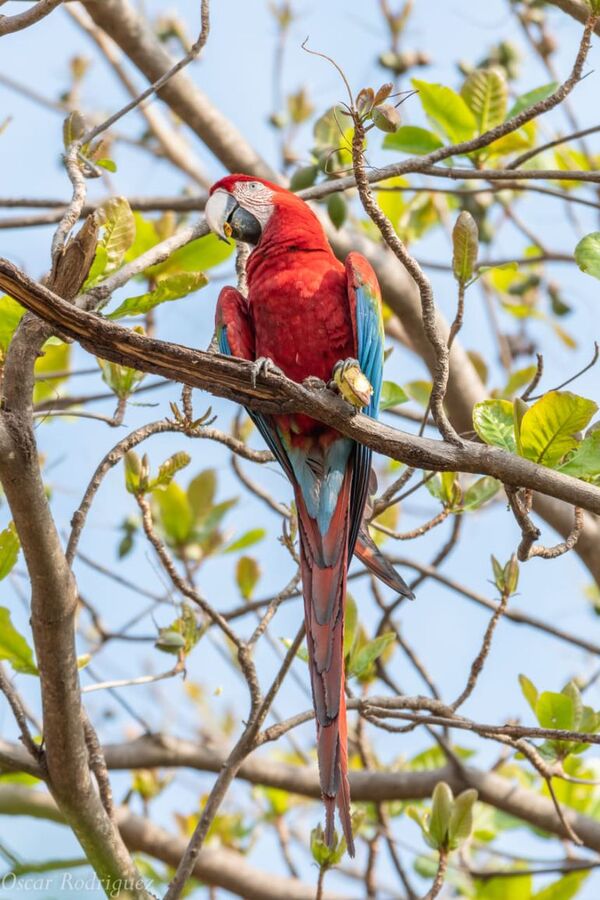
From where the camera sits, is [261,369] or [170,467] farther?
[170,467]

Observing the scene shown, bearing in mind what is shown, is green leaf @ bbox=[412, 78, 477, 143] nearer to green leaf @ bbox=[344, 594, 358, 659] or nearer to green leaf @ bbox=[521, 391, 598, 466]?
green leaf @ bbox=[521, 391, 598, 466]

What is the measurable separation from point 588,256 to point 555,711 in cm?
114

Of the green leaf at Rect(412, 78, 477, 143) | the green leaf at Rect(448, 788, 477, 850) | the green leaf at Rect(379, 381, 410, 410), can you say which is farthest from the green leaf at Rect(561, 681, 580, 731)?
the green leaf at Rect(412, 78, 477, 143)

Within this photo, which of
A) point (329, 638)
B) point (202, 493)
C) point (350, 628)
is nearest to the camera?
point (329, 638)

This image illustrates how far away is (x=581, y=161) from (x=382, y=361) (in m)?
1.67

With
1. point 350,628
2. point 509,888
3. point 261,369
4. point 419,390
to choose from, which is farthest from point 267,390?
point 509,888

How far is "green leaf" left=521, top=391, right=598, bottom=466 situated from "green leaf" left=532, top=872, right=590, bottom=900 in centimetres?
162

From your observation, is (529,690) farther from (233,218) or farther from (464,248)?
(233,218)

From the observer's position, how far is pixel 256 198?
304 centimetres

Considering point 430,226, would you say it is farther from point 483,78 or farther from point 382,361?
point 382,361

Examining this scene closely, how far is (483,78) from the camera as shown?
9.84 feet

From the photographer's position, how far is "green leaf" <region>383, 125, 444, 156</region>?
3.01 m

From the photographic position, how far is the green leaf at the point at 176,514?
346 cm

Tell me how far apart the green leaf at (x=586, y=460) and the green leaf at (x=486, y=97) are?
1293mm
